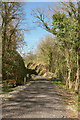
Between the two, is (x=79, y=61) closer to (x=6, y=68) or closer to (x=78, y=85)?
(x=78, y=85)

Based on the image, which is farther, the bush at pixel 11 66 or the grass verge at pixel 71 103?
the bush at pixel 11 66

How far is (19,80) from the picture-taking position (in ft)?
51.0

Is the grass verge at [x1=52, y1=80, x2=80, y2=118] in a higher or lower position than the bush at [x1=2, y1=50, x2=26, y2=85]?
→ lower

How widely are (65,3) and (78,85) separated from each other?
632 centimetres

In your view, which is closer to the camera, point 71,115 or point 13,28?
point 71,115

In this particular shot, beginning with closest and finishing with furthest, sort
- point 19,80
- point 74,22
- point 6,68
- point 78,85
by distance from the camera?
point 74,22
point 78,85
point 6,68
point 19,80

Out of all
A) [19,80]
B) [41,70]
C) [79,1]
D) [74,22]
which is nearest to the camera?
[74,22]

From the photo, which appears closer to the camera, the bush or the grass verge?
the grass verge

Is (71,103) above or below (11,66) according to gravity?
below

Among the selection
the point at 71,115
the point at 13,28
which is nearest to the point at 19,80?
the point at 13,28

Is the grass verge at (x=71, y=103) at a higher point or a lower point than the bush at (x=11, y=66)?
lower

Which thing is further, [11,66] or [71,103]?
[11,66]

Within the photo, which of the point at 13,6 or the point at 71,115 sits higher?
the point at 13,6

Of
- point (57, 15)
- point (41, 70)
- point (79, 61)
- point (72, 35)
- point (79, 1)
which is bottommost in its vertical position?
point (41, 70)
